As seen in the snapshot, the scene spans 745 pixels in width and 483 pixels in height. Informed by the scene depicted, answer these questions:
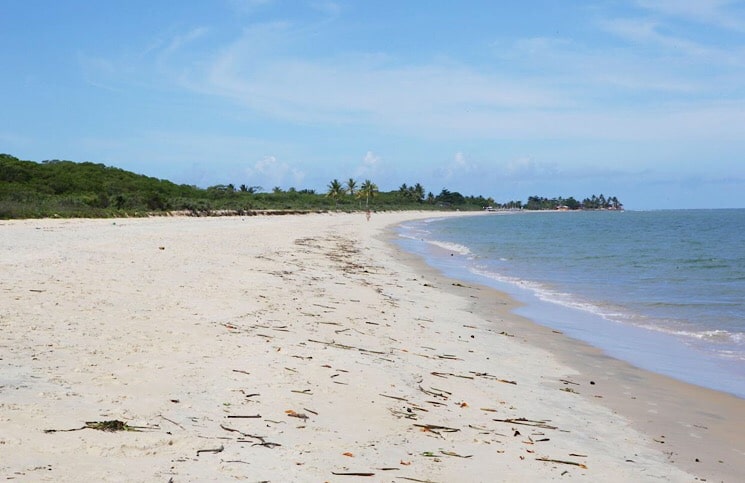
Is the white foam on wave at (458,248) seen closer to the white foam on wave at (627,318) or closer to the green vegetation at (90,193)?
the white foam on wave at (627,318)

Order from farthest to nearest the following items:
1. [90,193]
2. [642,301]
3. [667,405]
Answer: [90,193], [642,301], [667,405]

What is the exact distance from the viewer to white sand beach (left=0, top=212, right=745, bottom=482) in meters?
4.15

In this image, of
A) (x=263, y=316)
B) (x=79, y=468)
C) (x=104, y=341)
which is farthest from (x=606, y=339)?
(x=79, y=468)

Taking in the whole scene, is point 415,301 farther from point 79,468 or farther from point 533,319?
point 79,468

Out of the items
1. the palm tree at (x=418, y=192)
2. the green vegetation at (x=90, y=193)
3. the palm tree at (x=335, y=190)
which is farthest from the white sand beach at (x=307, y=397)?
the palm tree at (x=418, y=192)

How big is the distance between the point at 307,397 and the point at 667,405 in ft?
13.5

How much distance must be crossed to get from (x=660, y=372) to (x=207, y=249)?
14246 mm

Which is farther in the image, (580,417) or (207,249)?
(207,249)

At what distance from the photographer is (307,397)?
560 centimetres

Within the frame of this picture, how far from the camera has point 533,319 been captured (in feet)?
42.2

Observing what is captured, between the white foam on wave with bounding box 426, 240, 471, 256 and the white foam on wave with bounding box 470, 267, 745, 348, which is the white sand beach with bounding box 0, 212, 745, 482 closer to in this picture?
the white foam on wave with bounding box 470, 267, 745, 348

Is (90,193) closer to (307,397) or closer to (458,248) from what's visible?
(458,248)

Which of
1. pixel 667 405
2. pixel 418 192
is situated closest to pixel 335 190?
pixel 418 192

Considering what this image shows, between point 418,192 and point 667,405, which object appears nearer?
point 667,405
